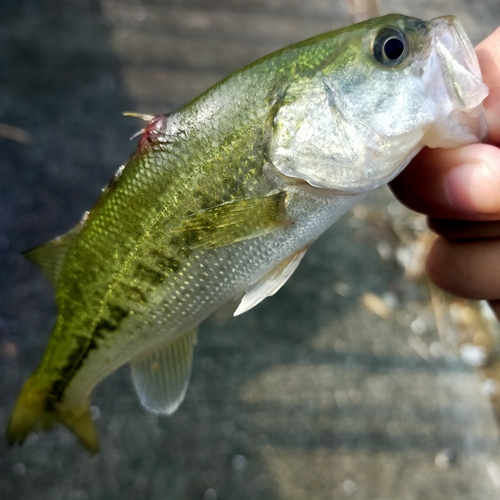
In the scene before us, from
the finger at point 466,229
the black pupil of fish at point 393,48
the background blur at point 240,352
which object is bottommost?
the background blur at point 240,352

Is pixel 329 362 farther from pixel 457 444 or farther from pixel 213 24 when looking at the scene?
pixel 213 24

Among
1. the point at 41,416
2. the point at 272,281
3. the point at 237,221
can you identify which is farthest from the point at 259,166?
the point at 41,416

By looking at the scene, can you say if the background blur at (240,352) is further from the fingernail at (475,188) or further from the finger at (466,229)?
the fingernail at (475,188)

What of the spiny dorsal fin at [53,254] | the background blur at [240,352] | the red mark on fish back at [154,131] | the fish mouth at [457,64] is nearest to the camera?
the fish mouth at [457,64]

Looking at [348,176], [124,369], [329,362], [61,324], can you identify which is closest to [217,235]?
[348,176]

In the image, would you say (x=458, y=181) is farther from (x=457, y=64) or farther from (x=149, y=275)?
(x=149, y=275)

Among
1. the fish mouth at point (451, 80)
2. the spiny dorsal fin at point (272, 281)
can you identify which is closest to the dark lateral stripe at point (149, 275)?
the spiny dorsal fin at point (272, 281)

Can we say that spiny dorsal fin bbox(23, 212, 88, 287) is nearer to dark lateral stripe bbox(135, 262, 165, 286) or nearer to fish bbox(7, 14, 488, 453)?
fish bbox(7, 14, 488, 453)

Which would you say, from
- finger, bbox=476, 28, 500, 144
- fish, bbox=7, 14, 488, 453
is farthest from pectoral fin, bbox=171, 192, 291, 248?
finger, bbox=476, 28, 500, 144
